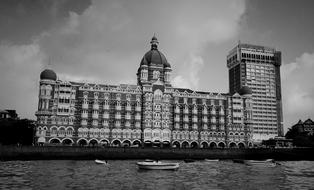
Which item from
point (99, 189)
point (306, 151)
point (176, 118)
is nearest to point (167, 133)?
point (176, 118)

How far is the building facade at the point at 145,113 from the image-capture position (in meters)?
117

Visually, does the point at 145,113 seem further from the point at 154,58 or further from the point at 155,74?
the point at 154,58

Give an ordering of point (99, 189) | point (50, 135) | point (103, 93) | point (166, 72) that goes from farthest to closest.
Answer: point (166, 72)
point (103, 93)
point (50, 135)
point (99, 189)

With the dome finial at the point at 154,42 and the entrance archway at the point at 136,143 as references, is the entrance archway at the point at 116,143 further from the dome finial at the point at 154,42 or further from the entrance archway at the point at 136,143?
the dome finial at the point at 154,42

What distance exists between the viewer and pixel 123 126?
123812 millimetres

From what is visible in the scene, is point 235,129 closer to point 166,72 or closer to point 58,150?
point 166,72

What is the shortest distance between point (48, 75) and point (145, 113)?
3944 centimetres

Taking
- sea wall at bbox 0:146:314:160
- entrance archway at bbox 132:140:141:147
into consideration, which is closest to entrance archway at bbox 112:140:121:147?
entrance archway at bbox 132:140:141:147

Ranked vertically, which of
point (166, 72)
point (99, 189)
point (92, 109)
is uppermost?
point (166, 72)

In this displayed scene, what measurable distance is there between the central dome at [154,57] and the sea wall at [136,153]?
46.0 metres

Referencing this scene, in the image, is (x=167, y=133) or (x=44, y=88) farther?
(x=167, y=133)

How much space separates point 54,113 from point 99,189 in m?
83.5

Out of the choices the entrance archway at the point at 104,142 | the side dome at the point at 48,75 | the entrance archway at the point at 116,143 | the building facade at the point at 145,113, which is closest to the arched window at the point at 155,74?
the building facade at the point at 145,113

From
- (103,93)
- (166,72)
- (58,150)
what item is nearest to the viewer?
(58,150)
